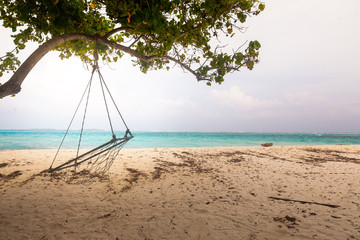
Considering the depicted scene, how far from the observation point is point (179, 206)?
2.35m

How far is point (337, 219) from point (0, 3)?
5.57 metres

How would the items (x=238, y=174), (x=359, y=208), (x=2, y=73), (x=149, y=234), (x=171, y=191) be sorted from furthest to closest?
(x=238, y=174), (x=2, y=73), (x=171, y=191), (x=359, y=208), (x=149, y=234)

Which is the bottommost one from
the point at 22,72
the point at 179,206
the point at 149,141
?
the point at 149,141

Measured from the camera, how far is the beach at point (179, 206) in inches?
69.6

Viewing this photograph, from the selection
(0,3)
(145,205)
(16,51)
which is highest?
(0,3)

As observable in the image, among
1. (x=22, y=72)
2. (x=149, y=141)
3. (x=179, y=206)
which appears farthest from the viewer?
(x=149, y=141)

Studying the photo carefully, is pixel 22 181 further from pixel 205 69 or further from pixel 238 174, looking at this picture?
pixel 238 174

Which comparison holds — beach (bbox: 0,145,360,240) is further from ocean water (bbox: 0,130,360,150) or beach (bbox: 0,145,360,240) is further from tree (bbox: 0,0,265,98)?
ocean water (bbox: 0,130,360,150)

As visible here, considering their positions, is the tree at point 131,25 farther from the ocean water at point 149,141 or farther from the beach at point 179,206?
the ocean water at point 149,141

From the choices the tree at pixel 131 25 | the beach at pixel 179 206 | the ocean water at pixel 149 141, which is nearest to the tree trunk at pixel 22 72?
the tree at pixel 131 25

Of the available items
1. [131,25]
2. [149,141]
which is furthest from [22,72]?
[149,141]

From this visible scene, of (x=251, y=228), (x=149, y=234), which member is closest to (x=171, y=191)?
(x=149, y=234)

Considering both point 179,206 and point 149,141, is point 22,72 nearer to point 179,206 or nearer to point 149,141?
point 179,206

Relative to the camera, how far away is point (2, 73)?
317 centimetres
